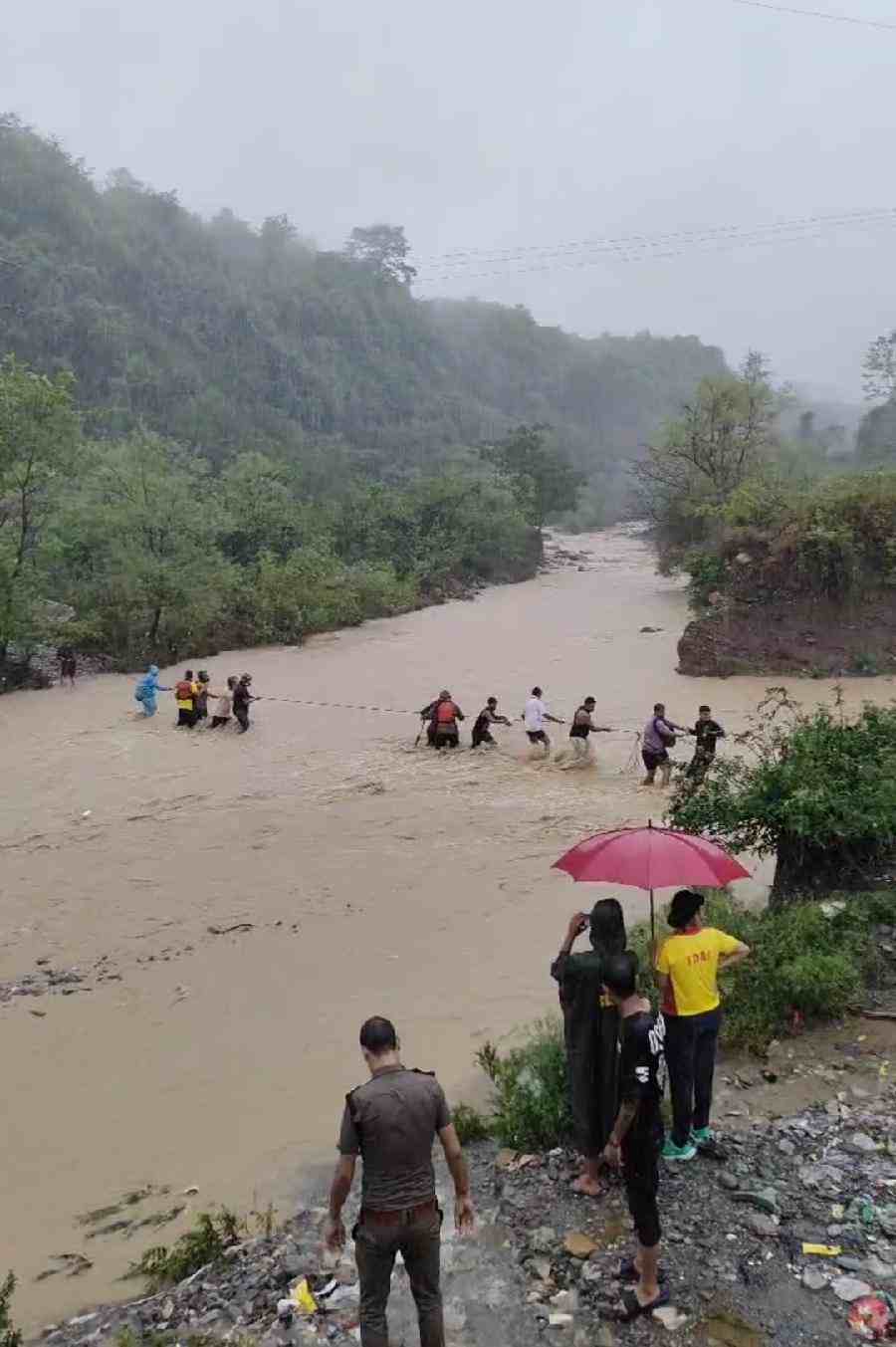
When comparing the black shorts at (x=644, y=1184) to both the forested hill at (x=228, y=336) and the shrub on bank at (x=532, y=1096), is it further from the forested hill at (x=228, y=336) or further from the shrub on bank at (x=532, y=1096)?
the forested hill at (x=228, y=336)

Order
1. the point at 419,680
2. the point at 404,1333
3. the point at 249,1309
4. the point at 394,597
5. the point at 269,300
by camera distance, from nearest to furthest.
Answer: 1. the point at 404,1333
2. the point at 249,1309
3. the point at 419,680
4. the point at 394,597
5. the point at 269,300

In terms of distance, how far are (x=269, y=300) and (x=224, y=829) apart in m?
75.9

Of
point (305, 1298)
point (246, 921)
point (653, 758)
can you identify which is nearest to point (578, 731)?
point (653, 758)

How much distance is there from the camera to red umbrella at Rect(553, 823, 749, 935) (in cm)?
518

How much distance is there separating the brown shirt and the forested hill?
1709 inches

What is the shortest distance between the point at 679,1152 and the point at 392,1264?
1816mm

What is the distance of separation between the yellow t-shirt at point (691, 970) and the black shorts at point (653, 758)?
29.1 feet

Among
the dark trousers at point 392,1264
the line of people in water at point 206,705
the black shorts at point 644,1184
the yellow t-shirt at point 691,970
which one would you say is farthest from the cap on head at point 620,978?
the line of people in water at point 206,705

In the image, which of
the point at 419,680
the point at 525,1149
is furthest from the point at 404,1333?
the point at 419,680

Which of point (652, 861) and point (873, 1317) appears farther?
point (652, 861)

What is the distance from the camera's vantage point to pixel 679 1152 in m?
4.90

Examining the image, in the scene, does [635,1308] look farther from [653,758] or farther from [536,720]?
[536,720]

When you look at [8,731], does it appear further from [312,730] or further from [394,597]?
[394,597]

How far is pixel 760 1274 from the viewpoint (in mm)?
4121
